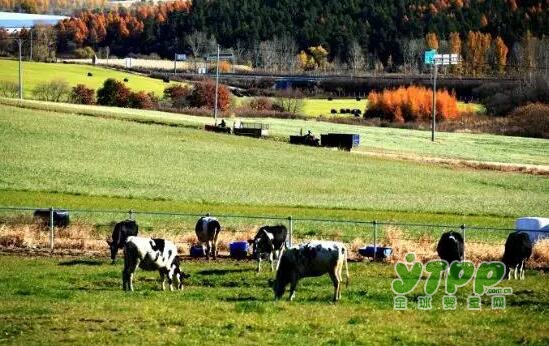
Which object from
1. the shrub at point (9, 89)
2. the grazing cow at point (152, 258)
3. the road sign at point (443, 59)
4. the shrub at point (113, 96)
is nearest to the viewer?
the grazing cow at point (152, 258)

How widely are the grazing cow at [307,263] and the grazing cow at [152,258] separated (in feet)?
11.0

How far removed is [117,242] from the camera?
34.2 metres

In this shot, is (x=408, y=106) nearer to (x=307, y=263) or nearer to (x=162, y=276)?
(x=162, y=276)

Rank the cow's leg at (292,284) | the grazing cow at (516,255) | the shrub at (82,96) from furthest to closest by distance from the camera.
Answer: the shrub at (82,96) → the grazing cow at (516,255) → the cow's leg at (292,284)

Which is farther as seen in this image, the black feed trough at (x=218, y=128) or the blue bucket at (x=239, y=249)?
the black feed trough at (x=218, y=128)

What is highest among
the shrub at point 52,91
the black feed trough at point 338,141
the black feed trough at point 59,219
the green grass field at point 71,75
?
the green grass field at point 71,75

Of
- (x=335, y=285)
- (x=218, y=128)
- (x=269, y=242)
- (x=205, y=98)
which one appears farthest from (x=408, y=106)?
(x=335, y=285)

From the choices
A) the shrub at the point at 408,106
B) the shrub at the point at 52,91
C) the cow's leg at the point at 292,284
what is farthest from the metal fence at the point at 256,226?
the shrub at the point at 408,106

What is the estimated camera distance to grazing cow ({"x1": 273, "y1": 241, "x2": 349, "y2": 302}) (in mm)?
26750

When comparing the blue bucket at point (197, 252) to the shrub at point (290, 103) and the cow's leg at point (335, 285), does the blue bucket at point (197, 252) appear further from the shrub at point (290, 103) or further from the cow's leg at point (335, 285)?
the shrub at point (290, 103)

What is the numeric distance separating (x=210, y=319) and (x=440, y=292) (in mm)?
7193

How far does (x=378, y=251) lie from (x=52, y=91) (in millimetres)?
99185

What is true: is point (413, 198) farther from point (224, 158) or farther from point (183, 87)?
point (183, 87)

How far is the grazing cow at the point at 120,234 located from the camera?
111 feet
